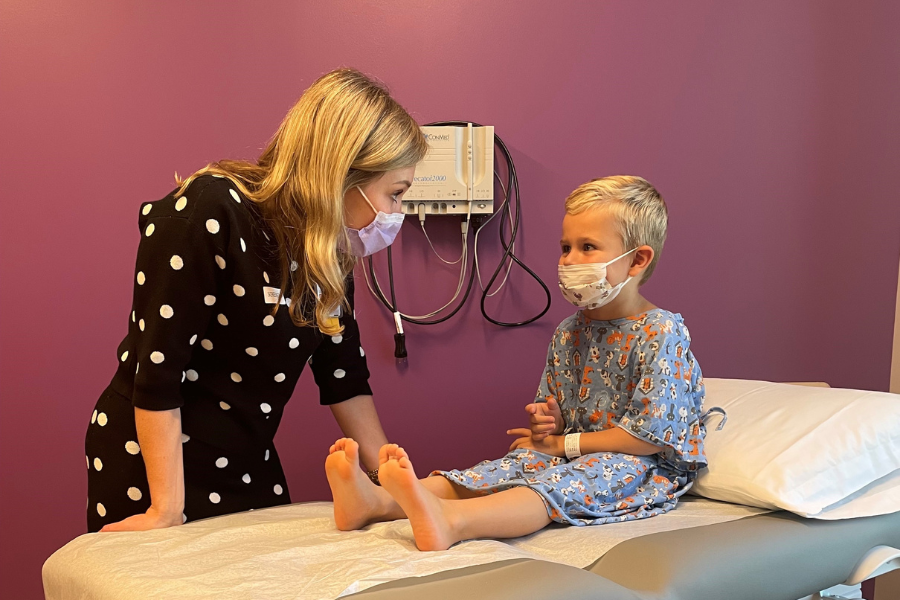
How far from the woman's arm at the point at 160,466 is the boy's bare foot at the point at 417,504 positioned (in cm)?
35

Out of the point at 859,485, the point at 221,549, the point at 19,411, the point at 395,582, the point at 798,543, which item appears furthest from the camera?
the point at 19,411

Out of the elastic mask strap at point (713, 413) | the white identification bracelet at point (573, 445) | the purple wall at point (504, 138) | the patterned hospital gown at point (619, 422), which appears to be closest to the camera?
the patterned hospital gown at point (619, 422)

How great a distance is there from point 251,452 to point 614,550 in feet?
2.29

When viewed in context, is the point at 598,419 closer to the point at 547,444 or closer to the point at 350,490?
the point at 547,444

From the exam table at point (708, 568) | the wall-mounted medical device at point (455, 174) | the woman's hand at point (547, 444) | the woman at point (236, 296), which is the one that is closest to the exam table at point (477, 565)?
the exam table at point (708, 568)

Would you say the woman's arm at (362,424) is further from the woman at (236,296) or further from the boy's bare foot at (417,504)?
the boy's bare foot at (417,504)


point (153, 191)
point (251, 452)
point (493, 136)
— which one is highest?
point (493, 136)

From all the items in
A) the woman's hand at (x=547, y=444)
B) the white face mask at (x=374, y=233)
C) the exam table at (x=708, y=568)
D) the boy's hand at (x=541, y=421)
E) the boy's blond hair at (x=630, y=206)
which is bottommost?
the exam table at (x=708, y=568)

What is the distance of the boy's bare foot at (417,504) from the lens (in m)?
1.19

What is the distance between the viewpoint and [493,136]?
7.41ft

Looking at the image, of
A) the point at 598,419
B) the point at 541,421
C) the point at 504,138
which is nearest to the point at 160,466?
the point at 541,421

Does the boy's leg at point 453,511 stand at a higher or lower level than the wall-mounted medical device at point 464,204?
lower

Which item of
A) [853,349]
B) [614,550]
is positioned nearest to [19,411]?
[614,550]

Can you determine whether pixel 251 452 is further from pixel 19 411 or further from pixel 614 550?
pixel 19 411
